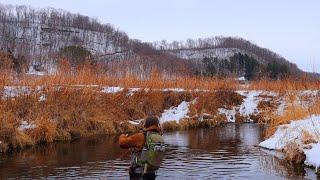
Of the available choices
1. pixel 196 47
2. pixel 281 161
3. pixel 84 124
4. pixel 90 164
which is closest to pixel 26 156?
pixel 90 164

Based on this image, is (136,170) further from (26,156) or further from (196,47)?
(196,47)

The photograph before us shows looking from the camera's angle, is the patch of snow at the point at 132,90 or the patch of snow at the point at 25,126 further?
the patch of snow at the point at 132,90

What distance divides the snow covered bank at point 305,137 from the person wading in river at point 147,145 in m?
6.02

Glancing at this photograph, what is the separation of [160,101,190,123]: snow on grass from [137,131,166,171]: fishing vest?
1852cm

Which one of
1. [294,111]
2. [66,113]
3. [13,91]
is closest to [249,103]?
[66,113]

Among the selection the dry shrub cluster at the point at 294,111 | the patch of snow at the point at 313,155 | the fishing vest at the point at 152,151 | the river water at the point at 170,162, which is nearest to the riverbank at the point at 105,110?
the dry shrub cluster at the point at 294,111

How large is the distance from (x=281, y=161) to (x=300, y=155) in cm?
64

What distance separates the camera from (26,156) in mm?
16734

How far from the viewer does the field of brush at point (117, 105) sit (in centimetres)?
1898

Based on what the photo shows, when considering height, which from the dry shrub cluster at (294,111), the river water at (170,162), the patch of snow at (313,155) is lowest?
the river water at (170,162)

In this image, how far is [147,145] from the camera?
30.8 ft

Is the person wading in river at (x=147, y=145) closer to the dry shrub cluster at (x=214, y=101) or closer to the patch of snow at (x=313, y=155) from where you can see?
the patch of snow at (x=313, y=155)

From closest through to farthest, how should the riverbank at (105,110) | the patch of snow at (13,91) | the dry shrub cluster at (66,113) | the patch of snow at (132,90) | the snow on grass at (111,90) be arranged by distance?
the dry shrub cluster at (66,113), the riverbank at (105,110), the patch of snow at (13,91), the snow on grass at (111,90), the patch of snow at (132,90)

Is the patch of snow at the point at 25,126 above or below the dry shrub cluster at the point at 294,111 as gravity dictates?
below
